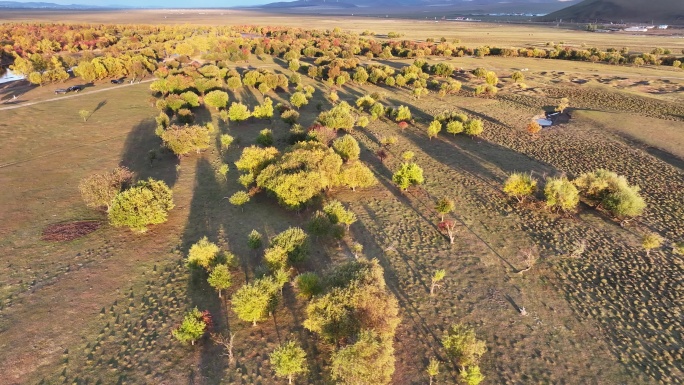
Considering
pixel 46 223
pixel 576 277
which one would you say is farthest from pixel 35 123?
pixel 576 277

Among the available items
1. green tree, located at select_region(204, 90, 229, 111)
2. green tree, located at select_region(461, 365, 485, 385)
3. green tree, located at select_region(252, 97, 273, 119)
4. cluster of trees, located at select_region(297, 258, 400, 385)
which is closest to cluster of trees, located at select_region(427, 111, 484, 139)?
green tree, located at select_region(252, 97, 273, 119)

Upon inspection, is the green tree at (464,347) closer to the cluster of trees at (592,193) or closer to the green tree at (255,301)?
the green tree at (255,301)

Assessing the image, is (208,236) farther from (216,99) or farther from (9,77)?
(9,77)

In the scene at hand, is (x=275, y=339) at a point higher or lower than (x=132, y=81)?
lower

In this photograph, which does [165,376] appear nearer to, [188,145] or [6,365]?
[6,365]

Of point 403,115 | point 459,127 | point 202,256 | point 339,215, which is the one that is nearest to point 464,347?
point 339,215

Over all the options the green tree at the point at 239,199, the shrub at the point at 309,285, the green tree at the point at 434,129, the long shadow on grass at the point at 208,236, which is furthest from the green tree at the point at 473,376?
the green tree at the point at 434,129
